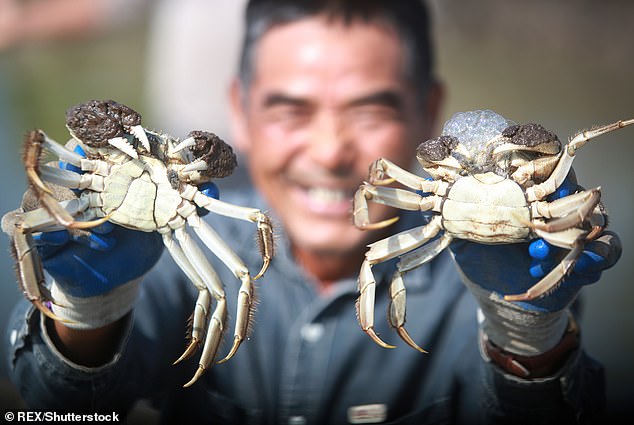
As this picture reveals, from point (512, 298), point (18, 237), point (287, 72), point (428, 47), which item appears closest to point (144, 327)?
point (18, 237)

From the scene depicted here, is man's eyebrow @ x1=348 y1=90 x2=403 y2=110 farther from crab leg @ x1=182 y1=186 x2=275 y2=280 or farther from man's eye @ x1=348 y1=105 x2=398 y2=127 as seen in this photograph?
crab leg @ x1=182 y1=186 x2=275 y2=280

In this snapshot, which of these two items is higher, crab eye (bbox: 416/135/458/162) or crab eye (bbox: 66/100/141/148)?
crab eye (bbox: 66/100/141/148)

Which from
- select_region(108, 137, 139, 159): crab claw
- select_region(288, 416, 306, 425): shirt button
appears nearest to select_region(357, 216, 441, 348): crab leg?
select_region(108, 137, 139, 159): crab claw

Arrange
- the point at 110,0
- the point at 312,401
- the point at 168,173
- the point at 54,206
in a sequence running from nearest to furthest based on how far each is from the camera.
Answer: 1. the point at 54,206
2. the point at 168,173
3. the point at 312,401
4. the point at 110,0

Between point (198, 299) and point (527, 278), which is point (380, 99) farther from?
point (198, 299)

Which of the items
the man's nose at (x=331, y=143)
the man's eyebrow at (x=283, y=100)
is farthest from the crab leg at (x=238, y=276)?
the man's eyebrow at (x=283, y=100)

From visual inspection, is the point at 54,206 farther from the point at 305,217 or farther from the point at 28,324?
the point at 305,217
